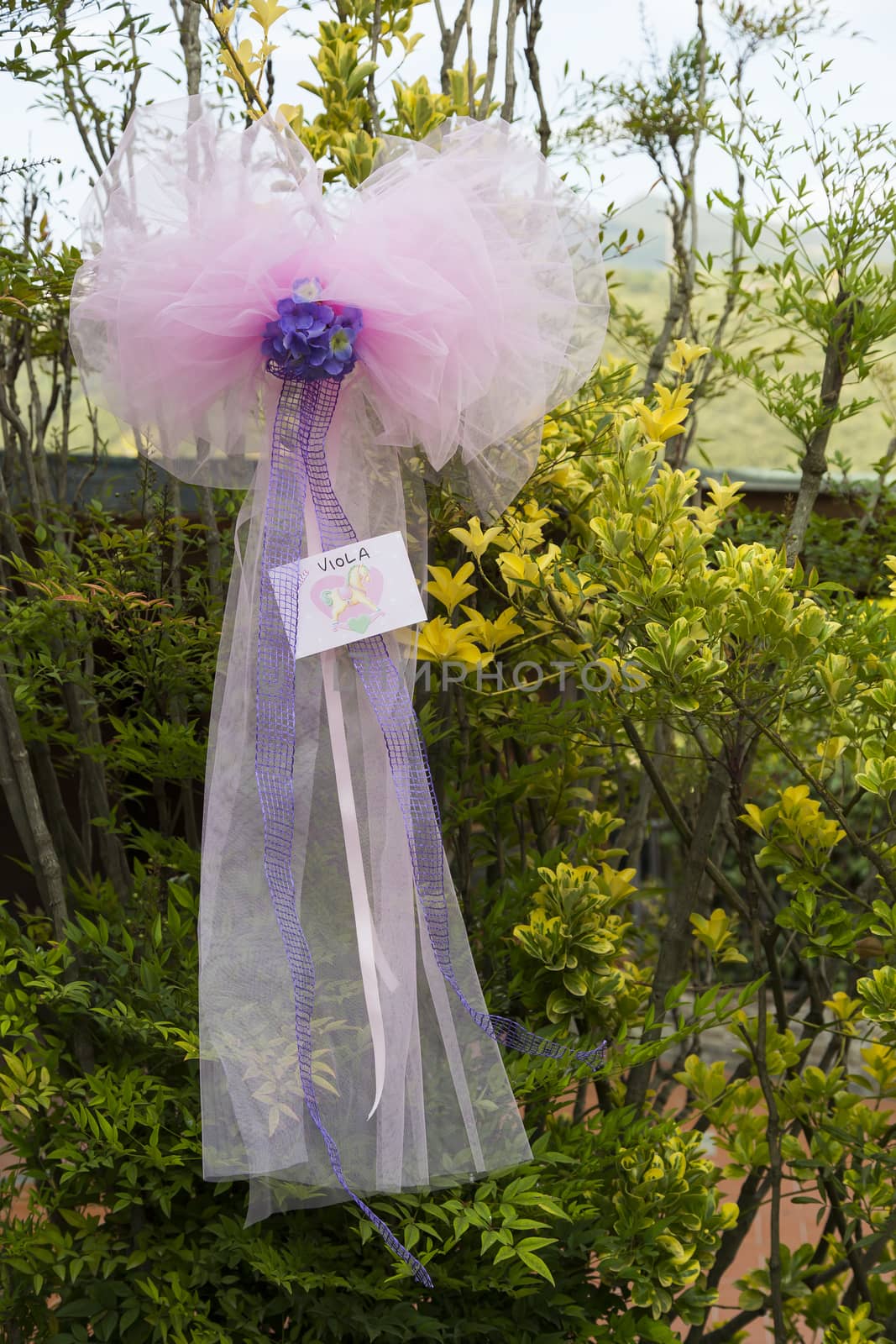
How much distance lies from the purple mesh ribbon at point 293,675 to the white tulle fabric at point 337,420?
2 centimetres

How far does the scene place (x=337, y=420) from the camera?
1.12 meters

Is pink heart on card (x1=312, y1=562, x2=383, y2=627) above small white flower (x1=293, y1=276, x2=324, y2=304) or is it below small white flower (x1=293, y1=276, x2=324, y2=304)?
below

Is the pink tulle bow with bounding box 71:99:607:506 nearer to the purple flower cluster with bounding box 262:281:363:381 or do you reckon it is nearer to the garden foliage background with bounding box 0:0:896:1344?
the purple flower cluster with bounding box 262:281:363:381

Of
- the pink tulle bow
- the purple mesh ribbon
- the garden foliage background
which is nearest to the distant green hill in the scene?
the garden foliage background

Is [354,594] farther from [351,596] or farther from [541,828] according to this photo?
[541,828]

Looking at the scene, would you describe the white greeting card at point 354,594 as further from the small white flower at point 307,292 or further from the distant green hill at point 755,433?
the distant green hill at point 755,433

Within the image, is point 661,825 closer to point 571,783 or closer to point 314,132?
point 571,783

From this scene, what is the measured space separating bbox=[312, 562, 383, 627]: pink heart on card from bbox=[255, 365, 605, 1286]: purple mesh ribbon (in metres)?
0.03

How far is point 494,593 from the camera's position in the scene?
4.95ft

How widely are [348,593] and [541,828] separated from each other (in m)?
0.72

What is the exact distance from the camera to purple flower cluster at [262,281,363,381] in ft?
3.32

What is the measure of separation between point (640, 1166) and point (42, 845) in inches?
31.0

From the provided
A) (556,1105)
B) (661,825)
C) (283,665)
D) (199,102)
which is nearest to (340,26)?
(199,102)

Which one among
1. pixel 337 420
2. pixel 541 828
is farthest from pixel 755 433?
pixel 337 420
